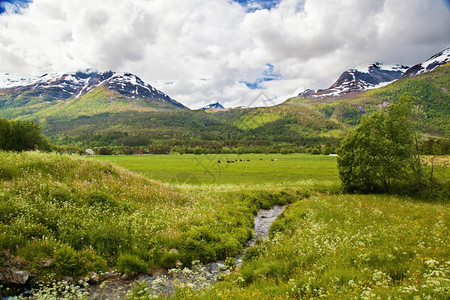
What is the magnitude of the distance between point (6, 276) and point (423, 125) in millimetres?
40808

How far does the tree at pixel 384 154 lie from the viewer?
29047 mm

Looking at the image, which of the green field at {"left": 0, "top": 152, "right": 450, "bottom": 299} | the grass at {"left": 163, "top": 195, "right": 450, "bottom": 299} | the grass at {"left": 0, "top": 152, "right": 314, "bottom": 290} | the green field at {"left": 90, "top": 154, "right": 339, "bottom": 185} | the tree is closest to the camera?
the grass at {"left": 163, "top": 195, "right": 450, "bottom": 299}

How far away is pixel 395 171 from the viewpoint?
30156 mm

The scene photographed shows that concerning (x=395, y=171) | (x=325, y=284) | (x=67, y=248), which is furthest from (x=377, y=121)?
(x=67, y=248)

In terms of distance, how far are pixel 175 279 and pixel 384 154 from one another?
3294 centimetres

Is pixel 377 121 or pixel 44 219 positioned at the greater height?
pixel 377 121

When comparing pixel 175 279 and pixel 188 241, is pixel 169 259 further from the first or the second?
pixel 175 279

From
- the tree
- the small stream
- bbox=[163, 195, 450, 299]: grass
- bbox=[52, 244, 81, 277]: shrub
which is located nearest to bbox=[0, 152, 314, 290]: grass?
bbox=[52, 244, 81, 277]: shrub

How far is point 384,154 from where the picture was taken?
30.5 meters

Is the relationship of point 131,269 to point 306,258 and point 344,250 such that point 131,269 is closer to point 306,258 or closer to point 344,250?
point 306,258

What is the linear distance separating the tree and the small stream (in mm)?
19019

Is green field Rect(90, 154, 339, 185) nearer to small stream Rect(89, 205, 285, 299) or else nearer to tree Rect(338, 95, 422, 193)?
tree Rect(338, 95, 422, 193)

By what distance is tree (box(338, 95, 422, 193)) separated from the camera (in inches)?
1144

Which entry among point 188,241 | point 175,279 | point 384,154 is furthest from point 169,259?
point 384,154
